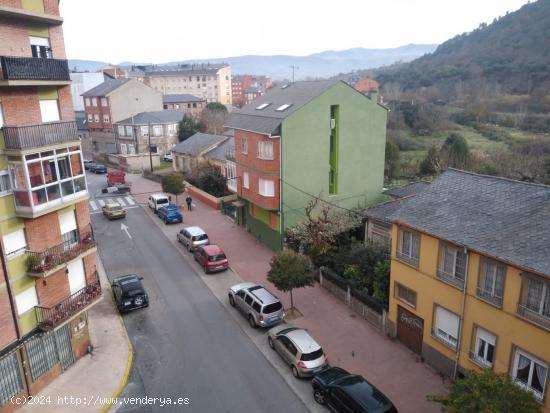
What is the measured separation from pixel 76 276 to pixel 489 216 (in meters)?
16.4

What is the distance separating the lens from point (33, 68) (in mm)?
14633

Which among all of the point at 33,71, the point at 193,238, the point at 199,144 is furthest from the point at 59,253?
the point at 199,144

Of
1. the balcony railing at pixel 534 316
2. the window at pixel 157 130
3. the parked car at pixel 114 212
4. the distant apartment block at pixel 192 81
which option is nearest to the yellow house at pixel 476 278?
the balcony railing at pixel 534 316

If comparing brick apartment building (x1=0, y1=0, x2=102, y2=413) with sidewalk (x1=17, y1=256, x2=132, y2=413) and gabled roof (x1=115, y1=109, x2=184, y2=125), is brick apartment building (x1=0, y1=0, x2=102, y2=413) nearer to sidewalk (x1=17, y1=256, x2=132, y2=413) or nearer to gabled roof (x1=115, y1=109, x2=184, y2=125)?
sidewalk (x1=17, y1=256, x2=132, y2=413)

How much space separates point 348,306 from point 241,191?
13039 millimetres

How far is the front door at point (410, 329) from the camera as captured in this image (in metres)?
17.6

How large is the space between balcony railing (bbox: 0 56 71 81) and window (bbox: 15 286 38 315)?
24.5 feet

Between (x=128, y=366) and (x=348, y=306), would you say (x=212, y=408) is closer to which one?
(x=128, y=366)

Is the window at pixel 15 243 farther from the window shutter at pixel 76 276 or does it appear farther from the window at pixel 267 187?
the window at pixel 267 187

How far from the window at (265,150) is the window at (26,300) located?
15.8 metres

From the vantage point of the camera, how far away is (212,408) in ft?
50.3

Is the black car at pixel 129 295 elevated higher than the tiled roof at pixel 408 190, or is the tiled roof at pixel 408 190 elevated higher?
the tiled roof at pixel 408 190

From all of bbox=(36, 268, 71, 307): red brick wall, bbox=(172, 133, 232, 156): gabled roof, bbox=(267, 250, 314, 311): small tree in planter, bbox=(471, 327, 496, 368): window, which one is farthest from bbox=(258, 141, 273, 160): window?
bbox=(172, 133, 232, 156): gabled roof

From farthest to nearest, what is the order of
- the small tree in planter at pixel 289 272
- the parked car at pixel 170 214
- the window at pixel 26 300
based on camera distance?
the parked car at pixel 170 214, the small tree in planter at pixel 289 272, the window at pixel 26 300
